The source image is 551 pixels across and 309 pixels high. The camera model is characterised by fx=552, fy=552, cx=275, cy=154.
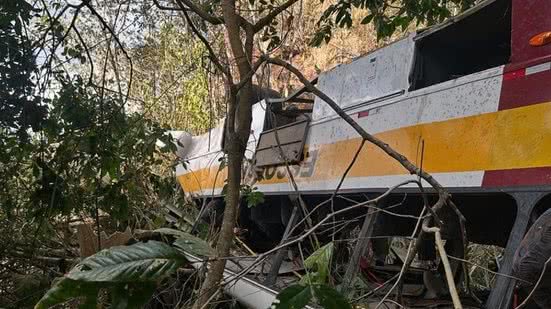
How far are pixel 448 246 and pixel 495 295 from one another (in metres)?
1.73

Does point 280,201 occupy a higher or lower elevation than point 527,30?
lower

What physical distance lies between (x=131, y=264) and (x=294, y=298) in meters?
0.33

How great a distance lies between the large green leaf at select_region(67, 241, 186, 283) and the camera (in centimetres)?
108

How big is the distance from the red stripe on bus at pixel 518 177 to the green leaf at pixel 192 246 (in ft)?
5.55

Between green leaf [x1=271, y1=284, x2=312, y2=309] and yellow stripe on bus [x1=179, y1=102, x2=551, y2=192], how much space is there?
1.83m

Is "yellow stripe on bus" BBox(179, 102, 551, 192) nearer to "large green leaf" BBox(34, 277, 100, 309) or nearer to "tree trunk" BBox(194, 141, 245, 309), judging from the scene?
"tree trunk" BBox(194, 141, 245, 309)

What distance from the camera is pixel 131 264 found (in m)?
1.11

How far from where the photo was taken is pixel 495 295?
246 centimetres

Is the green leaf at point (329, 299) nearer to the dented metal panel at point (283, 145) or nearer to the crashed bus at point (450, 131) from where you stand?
the crashed bus at point (450, 131)

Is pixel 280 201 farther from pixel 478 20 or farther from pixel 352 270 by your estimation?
pixel 478 20

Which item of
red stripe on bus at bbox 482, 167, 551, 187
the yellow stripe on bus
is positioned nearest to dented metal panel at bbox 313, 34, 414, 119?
the yellow stripe on bus

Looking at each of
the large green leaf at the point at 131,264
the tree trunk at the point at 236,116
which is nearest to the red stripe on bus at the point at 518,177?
the tree trunk at the point at 236,116

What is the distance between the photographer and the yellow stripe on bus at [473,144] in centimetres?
256

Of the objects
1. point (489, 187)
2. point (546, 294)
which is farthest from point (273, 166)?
point (546, 294)
